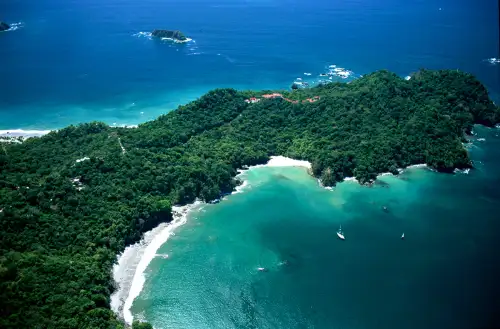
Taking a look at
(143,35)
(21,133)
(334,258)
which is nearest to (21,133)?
(21,133)

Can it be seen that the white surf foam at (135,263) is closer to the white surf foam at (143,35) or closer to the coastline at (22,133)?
the coastline at (22,133)

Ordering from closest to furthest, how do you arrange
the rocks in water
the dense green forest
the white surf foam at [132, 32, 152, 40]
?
1. the dense green forest
2. the rocks in water
3. the white surf foam at [132, 32, 152, 40]

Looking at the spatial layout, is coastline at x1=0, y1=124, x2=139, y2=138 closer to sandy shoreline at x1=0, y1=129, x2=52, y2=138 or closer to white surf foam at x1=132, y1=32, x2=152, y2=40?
sandy shoreline at x1=0, y1=129, x2=52, y2=138

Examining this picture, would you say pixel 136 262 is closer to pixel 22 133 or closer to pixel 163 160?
pixel 163 160

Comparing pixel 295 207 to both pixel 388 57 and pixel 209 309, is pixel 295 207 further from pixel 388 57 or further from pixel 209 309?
pixel 388 57

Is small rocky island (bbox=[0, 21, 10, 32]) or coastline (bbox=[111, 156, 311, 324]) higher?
small rocky island (bbox=[0, 21, 10, 32])

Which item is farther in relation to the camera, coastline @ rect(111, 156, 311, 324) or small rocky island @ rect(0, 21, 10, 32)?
small rocky island @ rect(0, 21, 10, 32)

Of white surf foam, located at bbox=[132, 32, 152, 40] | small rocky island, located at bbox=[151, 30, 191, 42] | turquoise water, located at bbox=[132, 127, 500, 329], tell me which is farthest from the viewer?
white surf foam, located at bbox=[132, 32, 152, 40]

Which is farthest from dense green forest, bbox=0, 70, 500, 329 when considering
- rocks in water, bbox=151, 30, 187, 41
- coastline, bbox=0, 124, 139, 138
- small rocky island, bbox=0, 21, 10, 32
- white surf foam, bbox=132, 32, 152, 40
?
small rocky island, bbox=0, 21, 10, 32
